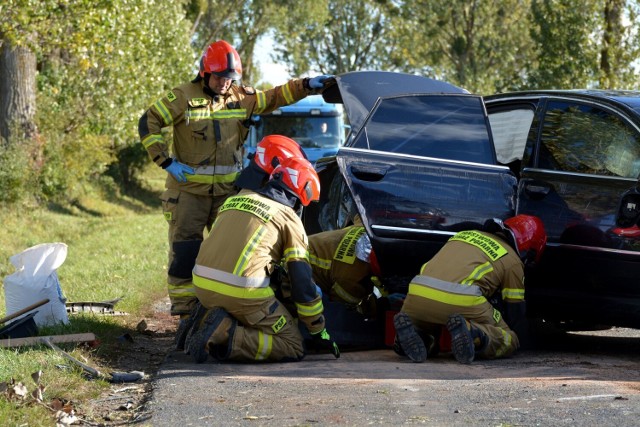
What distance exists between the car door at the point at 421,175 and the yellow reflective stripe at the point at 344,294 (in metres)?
A: 0.36

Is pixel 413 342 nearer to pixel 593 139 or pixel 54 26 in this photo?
pixel 593 139

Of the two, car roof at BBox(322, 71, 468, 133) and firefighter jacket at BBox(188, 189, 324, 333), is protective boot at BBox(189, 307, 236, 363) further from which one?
car roof at BBox(322, 71, 468, 133)

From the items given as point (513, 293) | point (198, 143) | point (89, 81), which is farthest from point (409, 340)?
point (89, 81)

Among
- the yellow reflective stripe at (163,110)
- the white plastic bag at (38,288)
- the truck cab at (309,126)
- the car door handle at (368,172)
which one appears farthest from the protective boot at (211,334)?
the truck cab at (309,126)

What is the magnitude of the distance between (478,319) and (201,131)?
2605mm

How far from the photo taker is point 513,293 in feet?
22.8

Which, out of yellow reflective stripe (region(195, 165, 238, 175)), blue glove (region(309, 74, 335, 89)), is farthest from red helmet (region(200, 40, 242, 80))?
yellow reflective stripe (region(195, 165, 238, 175))

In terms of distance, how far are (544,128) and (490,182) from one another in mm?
586

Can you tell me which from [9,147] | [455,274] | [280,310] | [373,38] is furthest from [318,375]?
[373,38]

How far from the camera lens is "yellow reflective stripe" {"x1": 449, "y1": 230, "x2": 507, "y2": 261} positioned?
6891mm

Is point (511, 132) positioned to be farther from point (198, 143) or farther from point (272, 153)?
point (198, 143)

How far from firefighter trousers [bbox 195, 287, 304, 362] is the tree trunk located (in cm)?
1352

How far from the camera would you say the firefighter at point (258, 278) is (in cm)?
662

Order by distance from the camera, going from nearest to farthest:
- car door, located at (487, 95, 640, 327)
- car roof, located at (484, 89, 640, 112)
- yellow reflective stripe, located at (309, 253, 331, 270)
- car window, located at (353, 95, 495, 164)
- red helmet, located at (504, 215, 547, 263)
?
car door, located at (487, 95, 640, 327) → red helmet, located at (504, 215, 547, 263) → car roof, located at (484, 89, 640, 112) → car window, located at (353, 95, 495, 164) → yellow reflective stripe, located at (309, 253, 331, 270)
